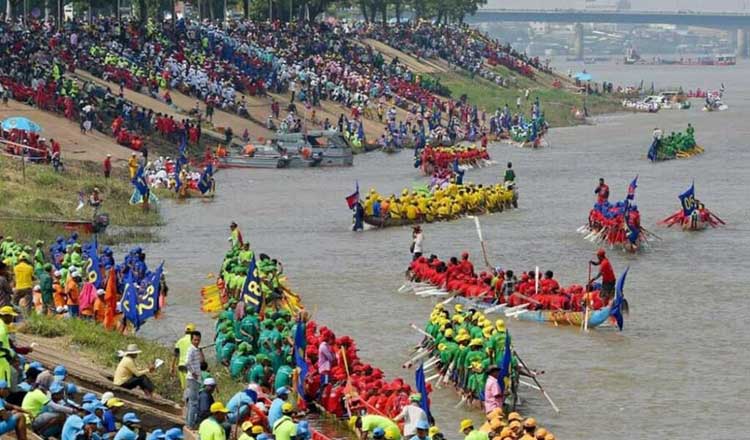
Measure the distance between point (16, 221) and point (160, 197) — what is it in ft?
49.3

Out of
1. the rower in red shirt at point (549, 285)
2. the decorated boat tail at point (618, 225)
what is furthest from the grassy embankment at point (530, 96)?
the rower in red shirt at point (549, 285)

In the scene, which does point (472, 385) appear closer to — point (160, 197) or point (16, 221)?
point (16, 221)

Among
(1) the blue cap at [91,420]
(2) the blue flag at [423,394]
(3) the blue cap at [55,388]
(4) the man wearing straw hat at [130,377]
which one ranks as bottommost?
(2) the blue flag at [423,394]

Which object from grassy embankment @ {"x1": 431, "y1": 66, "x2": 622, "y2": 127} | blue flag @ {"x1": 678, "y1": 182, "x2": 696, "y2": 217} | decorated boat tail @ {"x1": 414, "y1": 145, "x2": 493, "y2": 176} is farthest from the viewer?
grassy embankment @ {"x1": 431, "y1": 66, "x2": 622, "y2": 127}

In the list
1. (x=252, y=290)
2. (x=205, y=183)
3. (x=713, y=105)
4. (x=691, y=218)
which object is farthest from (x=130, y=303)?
(x=713, y=105)

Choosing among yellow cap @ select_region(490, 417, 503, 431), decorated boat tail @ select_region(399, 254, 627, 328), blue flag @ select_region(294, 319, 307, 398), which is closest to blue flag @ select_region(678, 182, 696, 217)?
decorated boat tail @ select_region(399, 254, 627, 328)

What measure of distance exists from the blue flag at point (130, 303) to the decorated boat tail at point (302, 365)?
1.76 meters

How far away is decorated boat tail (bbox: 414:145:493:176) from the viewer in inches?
2972

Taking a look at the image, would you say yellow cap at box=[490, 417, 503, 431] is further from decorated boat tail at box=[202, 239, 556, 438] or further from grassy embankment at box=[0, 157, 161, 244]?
grassy embankment at box=[0, 157, 161, 244]

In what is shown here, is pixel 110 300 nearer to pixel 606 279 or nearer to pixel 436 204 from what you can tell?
pixel 606 279

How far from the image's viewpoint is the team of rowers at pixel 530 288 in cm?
4034

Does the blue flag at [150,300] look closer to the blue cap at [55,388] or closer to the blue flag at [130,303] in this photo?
the blue flag at [130,303]

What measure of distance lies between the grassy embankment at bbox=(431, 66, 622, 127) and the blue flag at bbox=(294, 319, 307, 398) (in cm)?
8389

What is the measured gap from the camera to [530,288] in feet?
137
